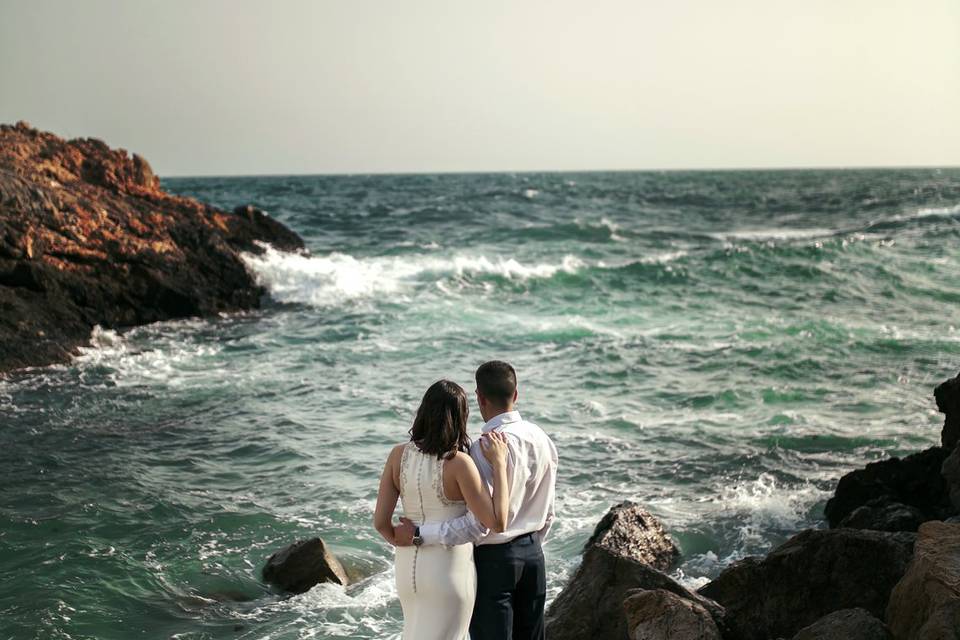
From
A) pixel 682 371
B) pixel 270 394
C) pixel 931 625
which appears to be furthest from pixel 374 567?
pixel 682 371

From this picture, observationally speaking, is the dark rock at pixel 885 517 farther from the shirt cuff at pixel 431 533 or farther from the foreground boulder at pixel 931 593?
the shirt cuff at pixel 431 533

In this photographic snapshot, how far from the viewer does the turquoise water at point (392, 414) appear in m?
7.12

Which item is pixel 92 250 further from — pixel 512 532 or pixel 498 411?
pixel 512 532

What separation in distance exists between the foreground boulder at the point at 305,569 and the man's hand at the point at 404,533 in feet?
10.8

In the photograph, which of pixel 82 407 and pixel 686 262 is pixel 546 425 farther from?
pixel 686 262

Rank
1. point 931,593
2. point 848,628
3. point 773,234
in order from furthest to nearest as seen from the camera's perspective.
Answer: point 773,234, point 848,628, point 931,593

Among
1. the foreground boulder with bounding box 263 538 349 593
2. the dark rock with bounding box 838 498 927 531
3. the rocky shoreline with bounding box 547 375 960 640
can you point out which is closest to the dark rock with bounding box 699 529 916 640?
the rocky shoreline with bounding box 547 375 960 640

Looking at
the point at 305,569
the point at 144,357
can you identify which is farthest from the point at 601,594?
the point at 144,357

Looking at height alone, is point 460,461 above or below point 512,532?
above

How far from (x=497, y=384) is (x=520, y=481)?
44cm

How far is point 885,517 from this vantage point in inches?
261

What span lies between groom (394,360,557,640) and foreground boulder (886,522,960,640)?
66.3 inches

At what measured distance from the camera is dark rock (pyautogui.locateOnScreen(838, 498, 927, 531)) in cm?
652

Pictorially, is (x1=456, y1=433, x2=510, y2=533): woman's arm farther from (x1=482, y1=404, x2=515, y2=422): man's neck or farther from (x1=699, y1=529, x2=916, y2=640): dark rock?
(x1=699, y1=529, x2=916, y2=640): dark rock
